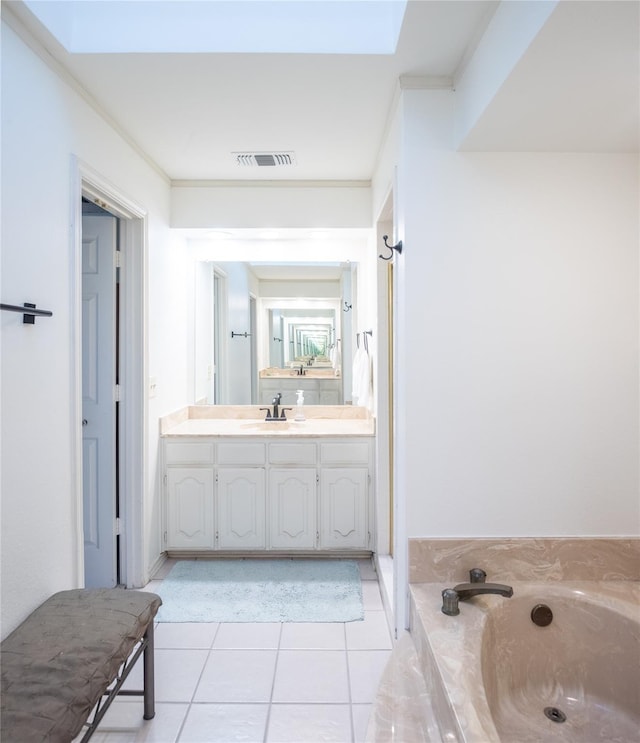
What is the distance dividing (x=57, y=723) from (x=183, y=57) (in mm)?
2145

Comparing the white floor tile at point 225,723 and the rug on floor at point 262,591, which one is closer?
the white floor tile at point 225,723

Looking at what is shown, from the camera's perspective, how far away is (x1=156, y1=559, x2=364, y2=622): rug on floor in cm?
230

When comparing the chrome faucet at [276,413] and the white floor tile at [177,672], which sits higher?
the chrome faucet at [276,413]

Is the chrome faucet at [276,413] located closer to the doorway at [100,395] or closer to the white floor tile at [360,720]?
the doorway at [100,395]

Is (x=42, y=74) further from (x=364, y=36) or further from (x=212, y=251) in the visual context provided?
(x=212, y=251)

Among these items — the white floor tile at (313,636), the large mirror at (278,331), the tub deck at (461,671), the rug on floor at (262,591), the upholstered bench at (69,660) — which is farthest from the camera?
the large mirror at (278,331)

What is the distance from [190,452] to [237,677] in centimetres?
133

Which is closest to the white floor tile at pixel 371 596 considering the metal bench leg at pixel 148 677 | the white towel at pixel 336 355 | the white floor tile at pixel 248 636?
the white floor tile at pixel 248 636

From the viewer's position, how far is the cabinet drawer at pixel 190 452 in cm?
285

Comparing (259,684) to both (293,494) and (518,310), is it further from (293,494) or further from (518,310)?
(518,310)

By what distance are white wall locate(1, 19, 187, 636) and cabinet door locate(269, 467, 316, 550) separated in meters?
1.22

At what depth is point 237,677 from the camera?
6.13 ft

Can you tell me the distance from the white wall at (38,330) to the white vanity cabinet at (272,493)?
101 centimetres

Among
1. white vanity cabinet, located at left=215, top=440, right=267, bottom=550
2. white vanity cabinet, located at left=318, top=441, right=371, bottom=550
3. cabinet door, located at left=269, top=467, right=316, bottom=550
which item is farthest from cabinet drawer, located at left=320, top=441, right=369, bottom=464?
white vanity cabinet, located at left=215, top=440, right=267, bottom=550
